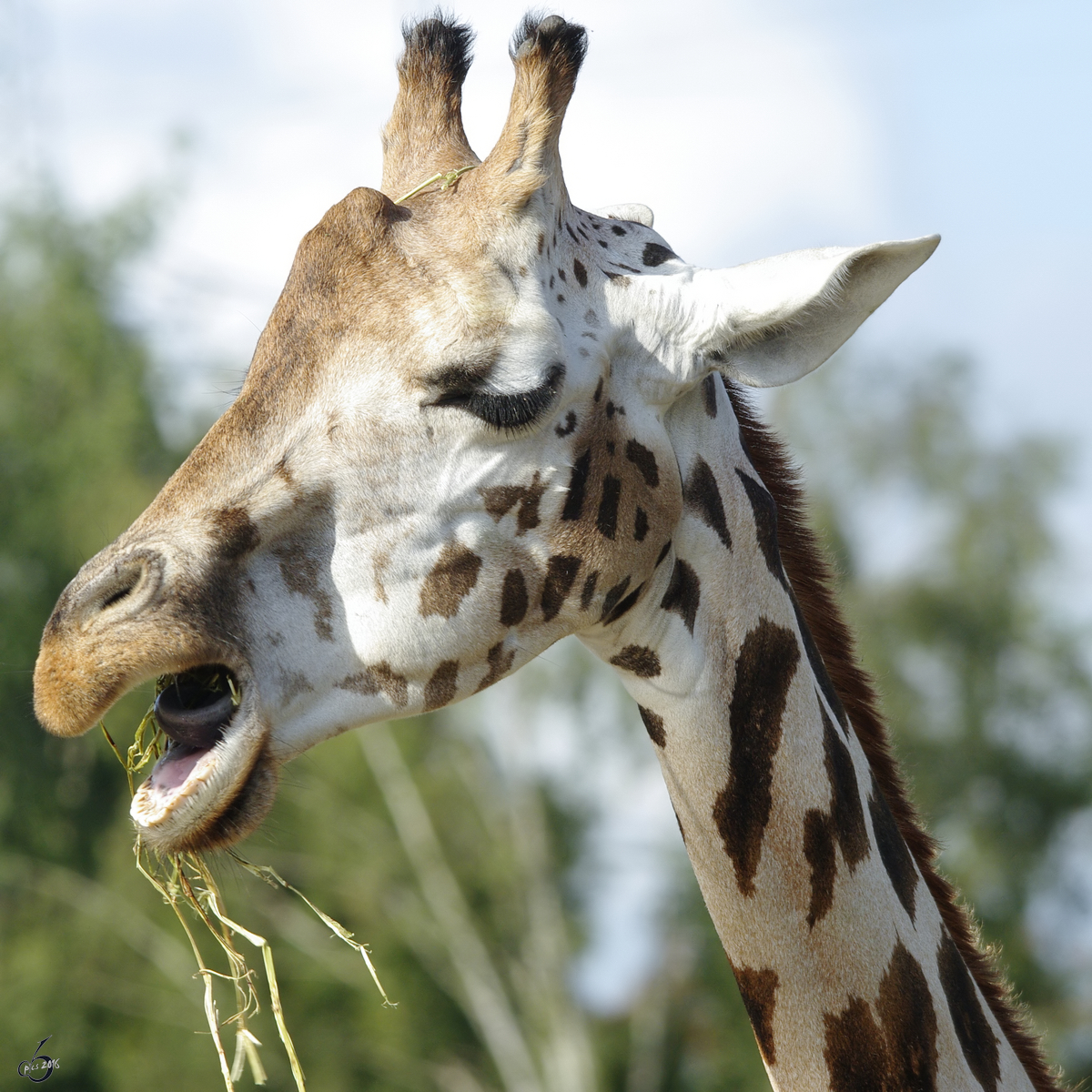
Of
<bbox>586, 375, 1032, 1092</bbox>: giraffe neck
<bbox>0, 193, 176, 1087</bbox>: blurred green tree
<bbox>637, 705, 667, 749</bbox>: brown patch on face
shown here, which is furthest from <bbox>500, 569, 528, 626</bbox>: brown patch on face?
<bbox>0, 193, 176, 1087</bbox>: blurred green tree

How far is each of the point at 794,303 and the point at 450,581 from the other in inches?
38.1

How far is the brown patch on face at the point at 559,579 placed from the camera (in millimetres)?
2754

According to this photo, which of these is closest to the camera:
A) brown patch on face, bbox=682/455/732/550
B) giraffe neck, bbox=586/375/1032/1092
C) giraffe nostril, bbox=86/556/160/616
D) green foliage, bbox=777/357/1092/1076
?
giraffe nostril, bbox=86/556/160/616

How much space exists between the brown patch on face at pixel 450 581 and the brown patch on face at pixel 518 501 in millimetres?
107

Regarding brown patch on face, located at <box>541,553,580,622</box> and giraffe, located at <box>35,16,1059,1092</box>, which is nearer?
giraffe, located at <box>35,16,1059,1092</box>

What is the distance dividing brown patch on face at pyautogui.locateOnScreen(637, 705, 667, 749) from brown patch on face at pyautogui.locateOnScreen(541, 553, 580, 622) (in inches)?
13.3

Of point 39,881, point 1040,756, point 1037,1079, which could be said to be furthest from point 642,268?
point 39,881

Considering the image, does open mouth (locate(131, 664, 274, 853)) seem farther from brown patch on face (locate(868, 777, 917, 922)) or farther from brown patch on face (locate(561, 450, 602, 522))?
brown patch on face (locate(868, 777, 917, 922))

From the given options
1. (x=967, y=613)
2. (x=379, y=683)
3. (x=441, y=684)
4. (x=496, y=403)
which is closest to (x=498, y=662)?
(x=441, y=684)

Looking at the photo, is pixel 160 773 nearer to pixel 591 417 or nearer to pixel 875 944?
pixel 591 417

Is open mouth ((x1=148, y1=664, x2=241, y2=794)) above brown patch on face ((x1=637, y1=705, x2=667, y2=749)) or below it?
above

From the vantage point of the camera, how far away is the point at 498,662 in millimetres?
2785

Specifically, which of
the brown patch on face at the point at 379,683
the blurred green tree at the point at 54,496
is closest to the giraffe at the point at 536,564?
the brown patch on face at the point at 379,683

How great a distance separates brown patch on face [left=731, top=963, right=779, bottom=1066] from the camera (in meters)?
2.70
